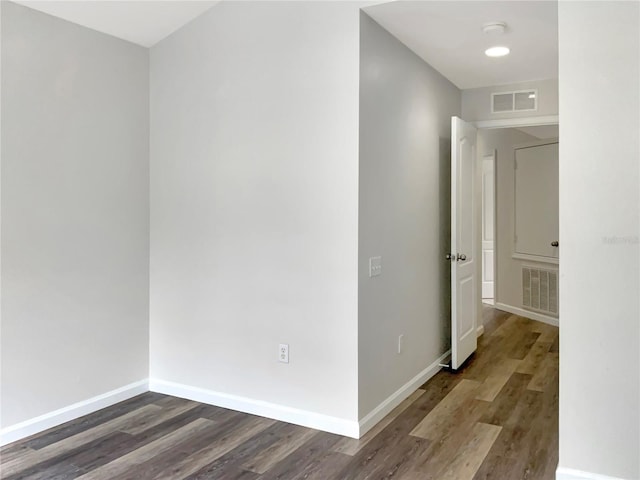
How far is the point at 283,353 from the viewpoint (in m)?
3.27

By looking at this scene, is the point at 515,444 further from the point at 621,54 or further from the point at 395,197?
the point at 621,54

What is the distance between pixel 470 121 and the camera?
472cm

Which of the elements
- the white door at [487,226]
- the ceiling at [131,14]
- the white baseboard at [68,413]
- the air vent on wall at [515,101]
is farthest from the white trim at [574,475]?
the white door at [487,226]

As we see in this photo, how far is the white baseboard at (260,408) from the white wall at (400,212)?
17cm

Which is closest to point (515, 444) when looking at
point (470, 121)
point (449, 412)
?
point (449, 412)

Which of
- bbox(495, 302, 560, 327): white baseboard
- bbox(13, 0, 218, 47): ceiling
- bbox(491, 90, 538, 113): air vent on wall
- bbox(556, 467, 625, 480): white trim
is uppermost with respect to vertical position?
bbox(13, 0, 218, 47): ceiling

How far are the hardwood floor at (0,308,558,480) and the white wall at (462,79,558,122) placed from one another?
2.28 metres

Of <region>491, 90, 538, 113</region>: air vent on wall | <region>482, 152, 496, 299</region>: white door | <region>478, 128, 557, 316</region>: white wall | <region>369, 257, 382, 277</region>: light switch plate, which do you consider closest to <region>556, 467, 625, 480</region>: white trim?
<region>369, 257, 382, 277</region>: light switch plate

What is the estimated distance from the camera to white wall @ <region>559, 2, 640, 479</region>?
2297 millimetres

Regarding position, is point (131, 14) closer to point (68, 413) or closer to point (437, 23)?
point (437, 23)

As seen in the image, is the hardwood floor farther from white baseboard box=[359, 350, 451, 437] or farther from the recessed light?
the recessed light

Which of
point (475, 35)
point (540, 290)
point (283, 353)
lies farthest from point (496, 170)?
point (283, 353)

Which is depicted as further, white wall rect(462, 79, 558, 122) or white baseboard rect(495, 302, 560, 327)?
white baseboard rect(495, 302, 560, 327)

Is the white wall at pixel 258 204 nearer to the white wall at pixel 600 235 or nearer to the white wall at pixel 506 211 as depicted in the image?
the white wall at pixel 600 235
